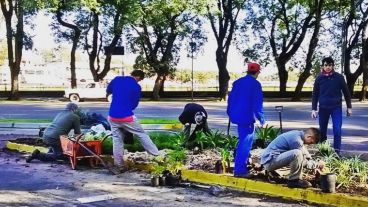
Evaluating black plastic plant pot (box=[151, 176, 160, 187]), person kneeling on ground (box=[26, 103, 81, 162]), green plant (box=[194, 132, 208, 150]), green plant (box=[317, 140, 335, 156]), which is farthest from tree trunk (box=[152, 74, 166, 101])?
black plastic plant pot (box=[151, 176, 160, 187])

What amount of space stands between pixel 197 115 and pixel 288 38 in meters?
31.8

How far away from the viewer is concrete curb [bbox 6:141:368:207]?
7.07 metres

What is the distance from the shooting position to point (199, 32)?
140ft

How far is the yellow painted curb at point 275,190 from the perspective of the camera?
23.1ft

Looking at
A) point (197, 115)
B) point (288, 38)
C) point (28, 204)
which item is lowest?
point (28, 204)

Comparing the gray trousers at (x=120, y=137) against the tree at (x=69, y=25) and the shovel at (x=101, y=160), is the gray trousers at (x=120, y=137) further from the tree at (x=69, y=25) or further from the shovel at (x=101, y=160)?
the tree at (x=69, y=25)

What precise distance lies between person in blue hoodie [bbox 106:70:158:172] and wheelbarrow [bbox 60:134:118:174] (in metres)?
0.47

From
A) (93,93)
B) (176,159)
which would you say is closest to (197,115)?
(176,159)

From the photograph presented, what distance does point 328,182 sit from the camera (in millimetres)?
7297

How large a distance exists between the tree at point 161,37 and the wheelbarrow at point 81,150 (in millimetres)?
27807

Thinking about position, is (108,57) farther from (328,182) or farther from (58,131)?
(328,182)

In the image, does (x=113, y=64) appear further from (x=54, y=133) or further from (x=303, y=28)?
Answer: (x=54, y=133)

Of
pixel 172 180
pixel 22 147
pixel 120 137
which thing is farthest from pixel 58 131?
pixel 172 180

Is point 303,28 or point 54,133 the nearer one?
point 54,133
